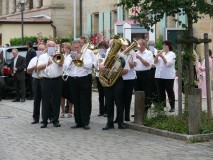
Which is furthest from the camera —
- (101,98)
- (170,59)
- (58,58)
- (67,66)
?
(170,59)

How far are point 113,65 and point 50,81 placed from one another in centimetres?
157

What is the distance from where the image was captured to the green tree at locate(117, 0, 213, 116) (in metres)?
11.8

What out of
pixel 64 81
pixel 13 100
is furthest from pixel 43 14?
pixel 64 81

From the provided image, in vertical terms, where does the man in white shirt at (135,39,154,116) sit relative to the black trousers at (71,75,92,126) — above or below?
above

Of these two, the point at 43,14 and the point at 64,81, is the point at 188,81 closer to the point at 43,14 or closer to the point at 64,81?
the point at 64,81

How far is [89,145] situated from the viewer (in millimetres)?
10961

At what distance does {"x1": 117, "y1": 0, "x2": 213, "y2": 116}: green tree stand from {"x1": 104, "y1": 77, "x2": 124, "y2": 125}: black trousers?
4.70 feet

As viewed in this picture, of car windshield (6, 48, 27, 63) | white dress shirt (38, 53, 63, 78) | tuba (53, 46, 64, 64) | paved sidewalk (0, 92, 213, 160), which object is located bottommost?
paved sidewalk (0, 92, 213, 160)

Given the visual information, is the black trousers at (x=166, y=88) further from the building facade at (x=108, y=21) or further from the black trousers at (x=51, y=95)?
the building facade at (x=108, y=21)

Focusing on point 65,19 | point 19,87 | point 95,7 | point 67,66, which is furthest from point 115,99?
point 65,19

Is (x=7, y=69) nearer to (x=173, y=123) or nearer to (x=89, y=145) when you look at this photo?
(x=173, y=123)

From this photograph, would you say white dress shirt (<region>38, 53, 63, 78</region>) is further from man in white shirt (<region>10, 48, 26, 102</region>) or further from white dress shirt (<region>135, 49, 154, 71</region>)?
man in white shirt (<region>10, 48, 26, 102</region>)

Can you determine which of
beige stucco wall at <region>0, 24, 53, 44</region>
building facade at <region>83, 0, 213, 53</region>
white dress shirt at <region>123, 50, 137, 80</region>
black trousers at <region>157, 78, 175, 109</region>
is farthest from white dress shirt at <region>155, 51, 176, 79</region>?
beige stucco wall at <region>0, 24, 53, 44</region>

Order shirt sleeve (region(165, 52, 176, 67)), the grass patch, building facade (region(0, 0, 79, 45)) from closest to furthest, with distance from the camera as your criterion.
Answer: the grass patch → shirt sleeve (region(165, 52, 176, 67)) → building facade (region(0, 0, 79, 45))
